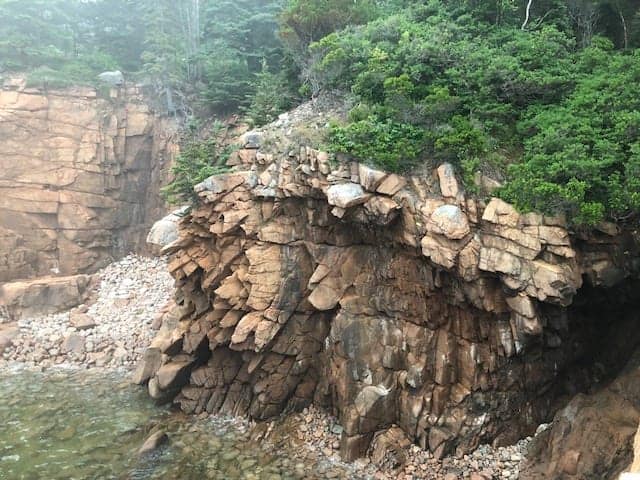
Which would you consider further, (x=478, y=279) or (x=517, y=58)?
(x=517, y=58)

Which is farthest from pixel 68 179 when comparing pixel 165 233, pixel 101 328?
pixel 165 233

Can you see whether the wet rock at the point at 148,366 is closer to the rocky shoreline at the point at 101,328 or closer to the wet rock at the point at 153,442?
the rocky shoreline at the point at 101,328

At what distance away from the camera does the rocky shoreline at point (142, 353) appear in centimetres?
1136

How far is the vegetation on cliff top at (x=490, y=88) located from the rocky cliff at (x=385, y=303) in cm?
80

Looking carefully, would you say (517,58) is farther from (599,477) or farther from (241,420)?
(241,420)

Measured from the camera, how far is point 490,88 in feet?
40.8

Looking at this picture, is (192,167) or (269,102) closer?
(192,167)

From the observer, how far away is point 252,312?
13.6 m

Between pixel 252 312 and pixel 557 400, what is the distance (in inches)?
340

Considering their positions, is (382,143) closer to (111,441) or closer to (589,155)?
(589,155)

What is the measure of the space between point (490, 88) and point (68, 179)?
20378 mm

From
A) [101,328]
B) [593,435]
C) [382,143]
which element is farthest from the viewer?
[101,328]

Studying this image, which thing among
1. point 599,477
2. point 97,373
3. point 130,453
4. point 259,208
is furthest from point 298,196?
point 97,373

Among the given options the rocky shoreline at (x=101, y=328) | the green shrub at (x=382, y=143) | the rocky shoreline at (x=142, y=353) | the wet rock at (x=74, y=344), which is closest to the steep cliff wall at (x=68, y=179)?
the rocky shoreline at (x=142, y=353)
